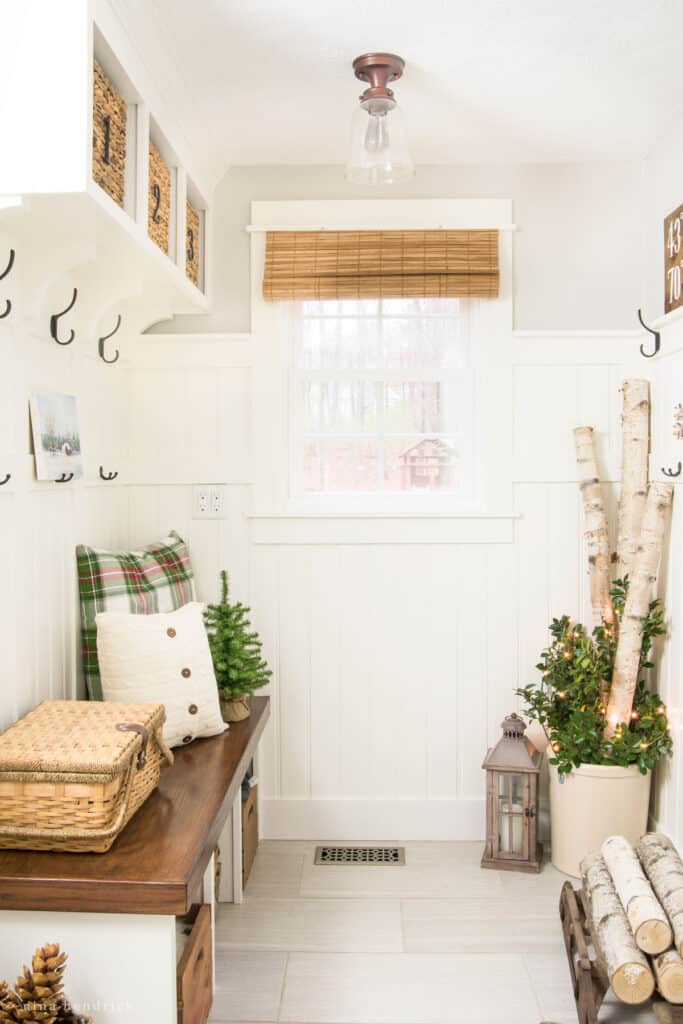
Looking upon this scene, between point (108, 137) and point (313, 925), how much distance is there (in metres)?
2.22

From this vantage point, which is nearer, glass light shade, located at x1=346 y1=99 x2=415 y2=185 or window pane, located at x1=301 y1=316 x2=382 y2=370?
glass light shade, located at x1=346 y1=99 x2=415 y2=185

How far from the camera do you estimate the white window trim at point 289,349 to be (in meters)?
3.20

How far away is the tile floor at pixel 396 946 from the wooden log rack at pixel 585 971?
7 centimetres

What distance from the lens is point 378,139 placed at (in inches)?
96.7

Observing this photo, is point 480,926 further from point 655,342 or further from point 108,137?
point 108,137

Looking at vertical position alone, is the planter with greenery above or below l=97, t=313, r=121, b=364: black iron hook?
below

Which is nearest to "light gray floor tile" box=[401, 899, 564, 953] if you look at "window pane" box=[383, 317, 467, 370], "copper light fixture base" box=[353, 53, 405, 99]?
"window pane" box=[383, 317, 467, 370]

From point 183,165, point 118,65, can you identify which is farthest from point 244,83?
point 118,65

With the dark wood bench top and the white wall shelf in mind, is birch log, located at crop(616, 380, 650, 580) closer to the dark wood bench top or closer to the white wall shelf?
the dark wood bench top

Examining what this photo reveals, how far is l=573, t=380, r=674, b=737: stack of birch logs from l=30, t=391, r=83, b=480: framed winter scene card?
172 centimetres

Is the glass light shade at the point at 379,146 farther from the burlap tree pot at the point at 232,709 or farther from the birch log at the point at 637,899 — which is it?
the birch log at the point at 637,899

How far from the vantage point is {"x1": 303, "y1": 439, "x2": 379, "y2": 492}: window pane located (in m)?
3.30

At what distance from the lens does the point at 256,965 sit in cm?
243

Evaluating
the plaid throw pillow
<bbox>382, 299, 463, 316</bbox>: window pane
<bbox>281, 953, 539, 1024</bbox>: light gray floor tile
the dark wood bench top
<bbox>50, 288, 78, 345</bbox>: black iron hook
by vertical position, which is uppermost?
<bbox>382, 299, 463, 316</bbox>: window pane
